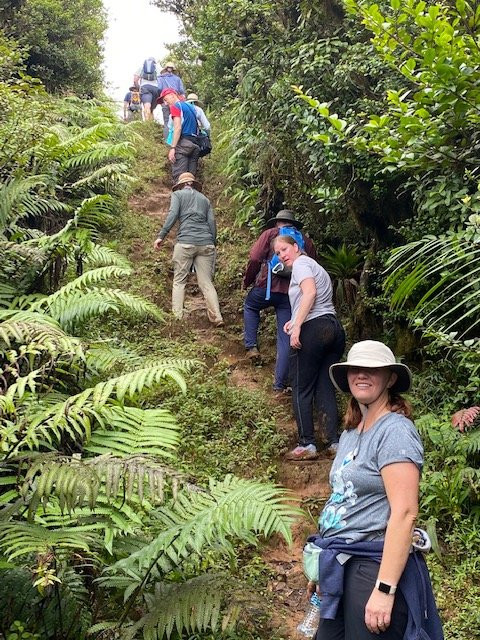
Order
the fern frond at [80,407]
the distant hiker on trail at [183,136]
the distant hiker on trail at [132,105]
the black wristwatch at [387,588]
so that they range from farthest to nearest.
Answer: the distant hiker on trail at [132,105]
the distant hiker on trail at [183,136]
the fern frond at [80,407]
the black wristwatch at [387,588]

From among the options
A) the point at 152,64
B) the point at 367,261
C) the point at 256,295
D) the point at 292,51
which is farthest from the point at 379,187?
the point at 152,64

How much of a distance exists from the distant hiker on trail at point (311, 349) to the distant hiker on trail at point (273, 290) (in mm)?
959

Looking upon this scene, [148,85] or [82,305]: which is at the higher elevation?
[148,85]

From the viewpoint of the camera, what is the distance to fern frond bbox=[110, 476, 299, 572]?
286cm

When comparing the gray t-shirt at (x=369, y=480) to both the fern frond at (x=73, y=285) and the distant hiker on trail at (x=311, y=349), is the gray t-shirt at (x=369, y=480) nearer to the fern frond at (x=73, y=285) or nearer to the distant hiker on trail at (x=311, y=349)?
the distant hiker on trail at (x=311, y=349)

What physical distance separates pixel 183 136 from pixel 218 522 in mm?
8916

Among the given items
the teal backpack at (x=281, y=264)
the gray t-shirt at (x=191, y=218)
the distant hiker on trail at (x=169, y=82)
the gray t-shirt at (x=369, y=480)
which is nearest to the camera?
the gray t-shirt at (x=369, y=480)

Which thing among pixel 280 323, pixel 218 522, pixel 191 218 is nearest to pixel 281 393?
pixel 280 323

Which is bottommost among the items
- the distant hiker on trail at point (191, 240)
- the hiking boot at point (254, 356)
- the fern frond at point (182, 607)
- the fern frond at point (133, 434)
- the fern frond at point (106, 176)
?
the fern frond at point (182, 607)

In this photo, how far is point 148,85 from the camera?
16109 mm

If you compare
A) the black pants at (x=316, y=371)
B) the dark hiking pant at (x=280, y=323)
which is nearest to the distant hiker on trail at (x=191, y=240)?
the dark hiking pant at (x=280, y=323)

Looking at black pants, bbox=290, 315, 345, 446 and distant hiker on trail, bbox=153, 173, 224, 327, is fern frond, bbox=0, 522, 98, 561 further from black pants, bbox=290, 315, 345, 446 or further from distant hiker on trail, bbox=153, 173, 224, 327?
distant hiker on trail, bbox=153, 173, 224, 327

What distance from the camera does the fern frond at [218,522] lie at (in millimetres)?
2857

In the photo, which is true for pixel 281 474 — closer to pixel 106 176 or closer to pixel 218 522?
pixel 218 522
